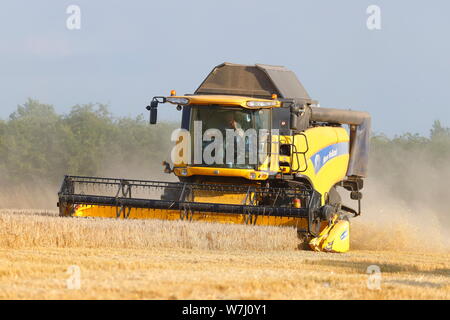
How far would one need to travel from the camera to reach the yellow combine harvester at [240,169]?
13719 mm

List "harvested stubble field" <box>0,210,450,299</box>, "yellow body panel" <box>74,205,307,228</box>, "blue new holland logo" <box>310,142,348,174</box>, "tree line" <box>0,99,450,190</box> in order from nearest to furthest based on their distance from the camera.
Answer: "harvested stubble field" <box>0,210,450,299</box> → "yellow body panel" <box>74,205,307,228</box> → "blue new holland logo" <box>310,142,348,174</box> → "tree line" <box>0,99,450,190</box>

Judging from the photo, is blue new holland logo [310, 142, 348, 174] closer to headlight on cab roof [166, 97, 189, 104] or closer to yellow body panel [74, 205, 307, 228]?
yellow body panel [74, 205, 307, 228]

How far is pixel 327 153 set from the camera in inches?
621

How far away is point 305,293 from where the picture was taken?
8.23 m

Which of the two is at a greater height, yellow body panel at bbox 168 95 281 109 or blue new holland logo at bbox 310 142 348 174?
yellow body panel at bbox 168 95 281 109

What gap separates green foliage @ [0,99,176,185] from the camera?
33.6 meters

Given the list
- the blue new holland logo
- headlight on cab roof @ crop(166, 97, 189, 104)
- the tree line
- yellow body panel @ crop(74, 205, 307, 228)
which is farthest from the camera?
the tree line

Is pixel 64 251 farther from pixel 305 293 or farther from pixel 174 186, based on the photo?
pixel 305 293

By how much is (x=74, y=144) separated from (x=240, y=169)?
21.3m

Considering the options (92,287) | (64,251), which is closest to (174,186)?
(64,251)

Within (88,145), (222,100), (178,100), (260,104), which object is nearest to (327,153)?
(260,104)

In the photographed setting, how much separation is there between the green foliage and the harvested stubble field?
19.0m

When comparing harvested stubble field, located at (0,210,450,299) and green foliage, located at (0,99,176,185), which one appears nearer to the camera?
harvested stubble field, located at (0,210,450,299)

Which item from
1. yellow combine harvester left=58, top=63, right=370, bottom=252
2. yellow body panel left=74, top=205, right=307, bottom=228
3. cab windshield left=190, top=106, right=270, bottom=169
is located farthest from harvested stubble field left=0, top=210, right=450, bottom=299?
cab windshield left=190, top=106, right=270, bottom=169
